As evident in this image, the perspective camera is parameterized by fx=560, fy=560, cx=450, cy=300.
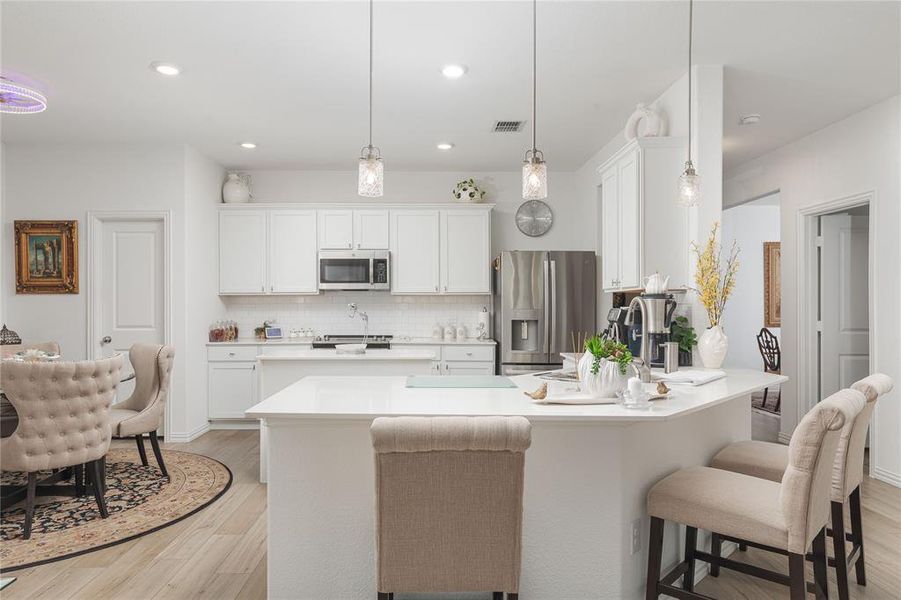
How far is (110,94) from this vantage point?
3938mm

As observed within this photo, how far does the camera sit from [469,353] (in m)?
5.75

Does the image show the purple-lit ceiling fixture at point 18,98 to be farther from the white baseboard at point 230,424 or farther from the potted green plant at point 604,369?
the potted green plant at point 604,369

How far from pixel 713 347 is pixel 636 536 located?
1.33 meters

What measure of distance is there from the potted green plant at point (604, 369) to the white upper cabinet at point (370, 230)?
4.01 m

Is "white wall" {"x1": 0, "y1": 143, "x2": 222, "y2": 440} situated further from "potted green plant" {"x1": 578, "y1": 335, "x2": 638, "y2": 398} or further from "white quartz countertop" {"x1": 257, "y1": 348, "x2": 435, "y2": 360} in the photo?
"potted green plant" {"x1": 578, "y1": 335, "x2": 638, "y2": 398}

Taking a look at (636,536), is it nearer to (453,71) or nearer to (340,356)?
(340,356)

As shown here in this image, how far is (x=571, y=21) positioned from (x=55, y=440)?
3.55m

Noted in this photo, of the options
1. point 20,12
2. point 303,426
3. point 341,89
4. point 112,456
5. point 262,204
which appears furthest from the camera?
point 262,204

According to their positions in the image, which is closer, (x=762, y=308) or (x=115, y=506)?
(x=115, y=506)

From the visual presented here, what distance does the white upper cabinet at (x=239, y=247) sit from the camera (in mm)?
5945

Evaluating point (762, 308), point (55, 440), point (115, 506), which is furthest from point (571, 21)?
point (762, 308)

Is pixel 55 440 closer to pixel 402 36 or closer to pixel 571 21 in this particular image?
pixel 402 36

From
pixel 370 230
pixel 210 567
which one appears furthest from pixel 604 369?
pixel 370 230

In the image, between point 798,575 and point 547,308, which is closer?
point 798,575
